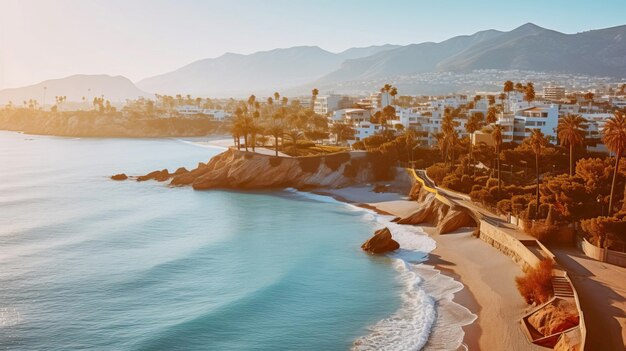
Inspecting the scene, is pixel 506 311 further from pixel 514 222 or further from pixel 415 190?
pixel 415 190

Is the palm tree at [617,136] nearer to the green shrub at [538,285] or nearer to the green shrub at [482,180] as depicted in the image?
the green shrub at [538,285]

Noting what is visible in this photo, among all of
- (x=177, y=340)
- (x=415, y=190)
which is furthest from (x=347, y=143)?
(x=177, y=340)

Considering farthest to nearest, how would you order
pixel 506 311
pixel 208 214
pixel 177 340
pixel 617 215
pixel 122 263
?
pixel 208 214 < pixel 122 263 < pixel 617 215 < pixel 506 311 < pixel 177 340

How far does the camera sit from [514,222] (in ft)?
142

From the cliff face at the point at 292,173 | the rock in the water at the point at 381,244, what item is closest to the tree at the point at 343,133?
the cliff face at the point at 292,173

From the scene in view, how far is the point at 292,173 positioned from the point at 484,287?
148 feet

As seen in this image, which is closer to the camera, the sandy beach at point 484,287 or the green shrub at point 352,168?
the sandy beach at point 484,287

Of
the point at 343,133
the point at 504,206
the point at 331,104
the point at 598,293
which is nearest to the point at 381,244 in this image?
the point at 504,206

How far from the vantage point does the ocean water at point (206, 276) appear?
28531 mm

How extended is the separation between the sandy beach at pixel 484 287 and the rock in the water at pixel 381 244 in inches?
123

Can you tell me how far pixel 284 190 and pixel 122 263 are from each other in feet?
116

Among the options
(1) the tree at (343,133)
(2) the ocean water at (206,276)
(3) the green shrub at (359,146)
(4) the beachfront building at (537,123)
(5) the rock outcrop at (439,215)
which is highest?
(4) the beachfront building at (537,123)

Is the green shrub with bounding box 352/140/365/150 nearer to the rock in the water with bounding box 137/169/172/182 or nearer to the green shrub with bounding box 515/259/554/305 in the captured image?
the rock in the water with bounding box 137/169/172/182

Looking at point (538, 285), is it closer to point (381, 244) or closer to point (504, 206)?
point (381, 244)
